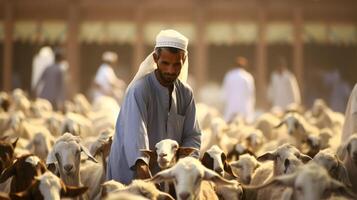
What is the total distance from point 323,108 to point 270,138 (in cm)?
310

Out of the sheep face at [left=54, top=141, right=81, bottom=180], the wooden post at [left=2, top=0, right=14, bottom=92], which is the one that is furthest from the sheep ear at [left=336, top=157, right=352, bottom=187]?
the wooden post at [left=2, top=0, right=14, bottom=92]

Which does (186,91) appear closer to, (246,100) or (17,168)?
(17,168)

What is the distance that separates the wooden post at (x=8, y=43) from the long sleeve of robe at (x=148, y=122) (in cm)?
1725

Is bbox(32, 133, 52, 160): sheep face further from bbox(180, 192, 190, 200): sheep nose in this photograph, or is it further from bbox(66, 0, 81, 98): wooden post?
bbox(66, 0, 81, 98): wooden post

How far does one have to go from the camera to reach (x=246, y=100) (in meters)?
19.5

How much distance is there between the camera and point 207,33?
24781 mm

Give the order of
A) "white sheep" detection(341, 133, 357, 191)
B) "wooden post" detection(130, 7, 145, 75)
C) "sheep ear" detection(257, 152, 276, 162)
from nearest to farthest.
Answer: "white sheep" detection(341, 133, 357, 191) < "sheep ear" detection(257, 152, 276, 162) < "wooden post" detection(130, 7, 145, 75)

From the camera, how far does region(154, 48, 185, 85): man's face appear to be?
24.5ft

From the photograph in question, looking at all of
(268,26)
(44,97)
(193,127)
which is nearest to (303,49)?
(268,26)

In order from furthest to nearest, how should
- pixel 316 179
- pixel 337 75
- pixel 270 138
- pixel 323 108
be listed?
pixel 337 75 → pixel 323 108 → pixel 270 138 → pixel 316 179

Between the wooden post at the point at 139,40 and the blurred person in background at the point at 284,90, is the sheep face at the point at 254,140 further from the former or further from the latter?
the wooden post at the point at 139,40

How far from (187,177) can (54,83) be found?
12904 mm

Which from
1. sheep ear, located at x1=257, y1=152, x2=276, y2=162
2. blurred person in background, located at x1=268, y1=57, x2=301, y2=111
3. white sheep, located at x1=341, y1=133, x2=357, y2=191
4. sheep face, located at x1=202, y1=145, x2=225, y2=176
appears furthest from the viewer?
blurred person in background, located at x1=268, y1=57, x2=301, y2=111

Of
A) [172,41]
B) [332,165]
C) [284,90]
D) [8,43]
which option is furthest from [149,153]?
[8,43]
